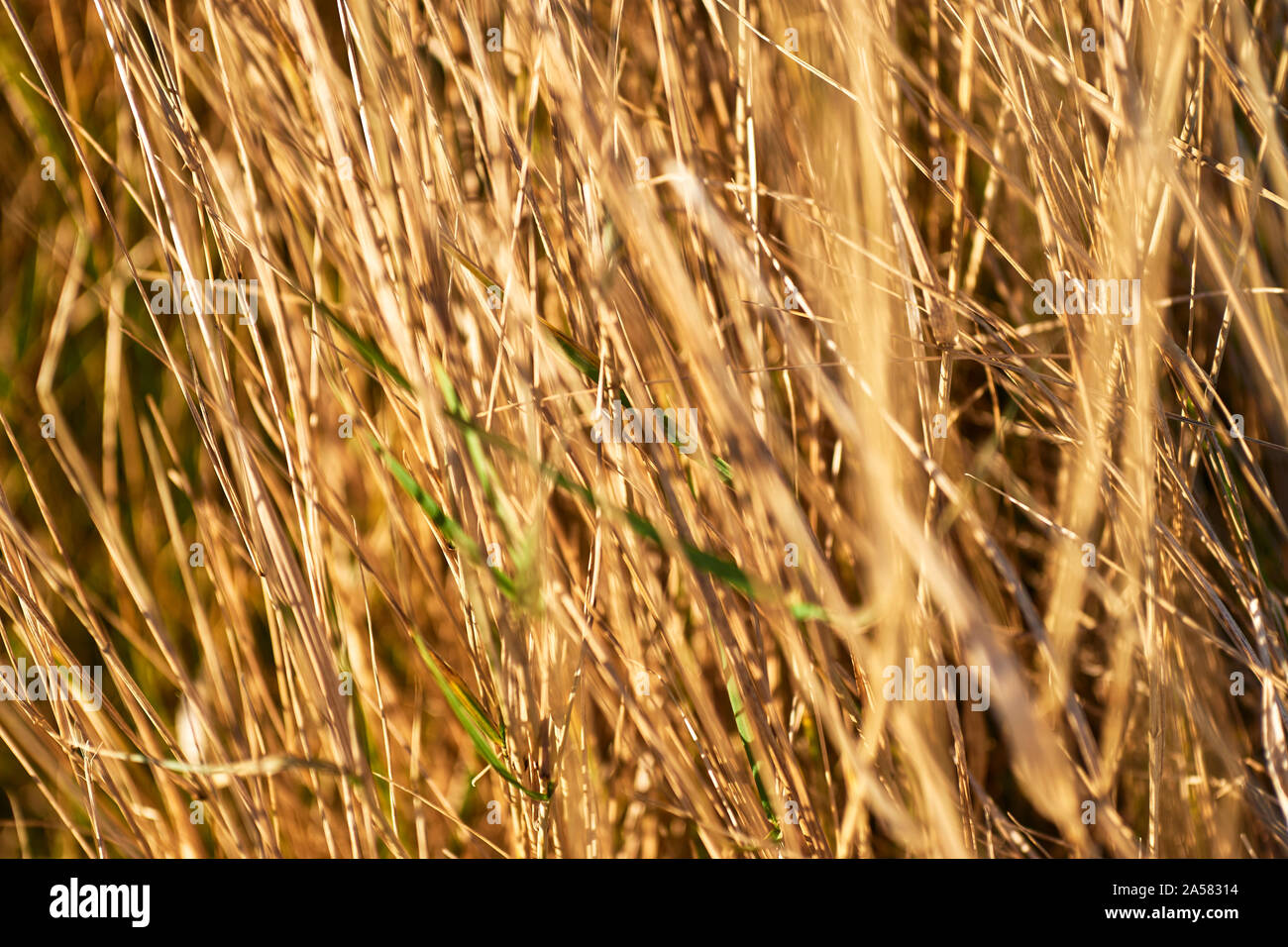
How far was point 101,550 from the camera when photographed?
37.8 inches

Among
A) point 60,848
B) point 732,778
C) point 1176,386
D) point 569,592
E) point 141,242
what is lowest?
point 60,848

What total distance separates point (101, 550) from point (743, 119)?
856mm

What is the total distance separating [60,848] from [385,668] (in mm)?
398

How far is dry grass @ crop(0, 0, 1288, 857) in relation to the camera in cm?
43

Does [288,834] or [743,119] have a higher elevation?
[743,119]

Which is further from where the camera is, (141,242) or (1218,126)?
(141,242)

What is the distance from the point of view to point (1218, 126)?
2.15ft

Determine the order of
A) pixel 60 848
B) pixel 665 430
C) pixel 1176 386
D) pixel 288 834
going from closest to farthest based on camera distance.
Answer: pixel 665 430, pixel 1176 386, pixel 288 834, pixel 60 848

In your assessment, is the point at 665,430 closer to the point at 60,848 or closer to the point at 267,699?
the point at 267,699

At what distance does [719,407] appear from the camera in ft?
1.14

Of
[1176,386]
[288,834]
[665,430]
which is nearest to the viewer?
[665,430]

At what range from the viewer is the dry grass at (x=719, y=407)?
0.43 meters
